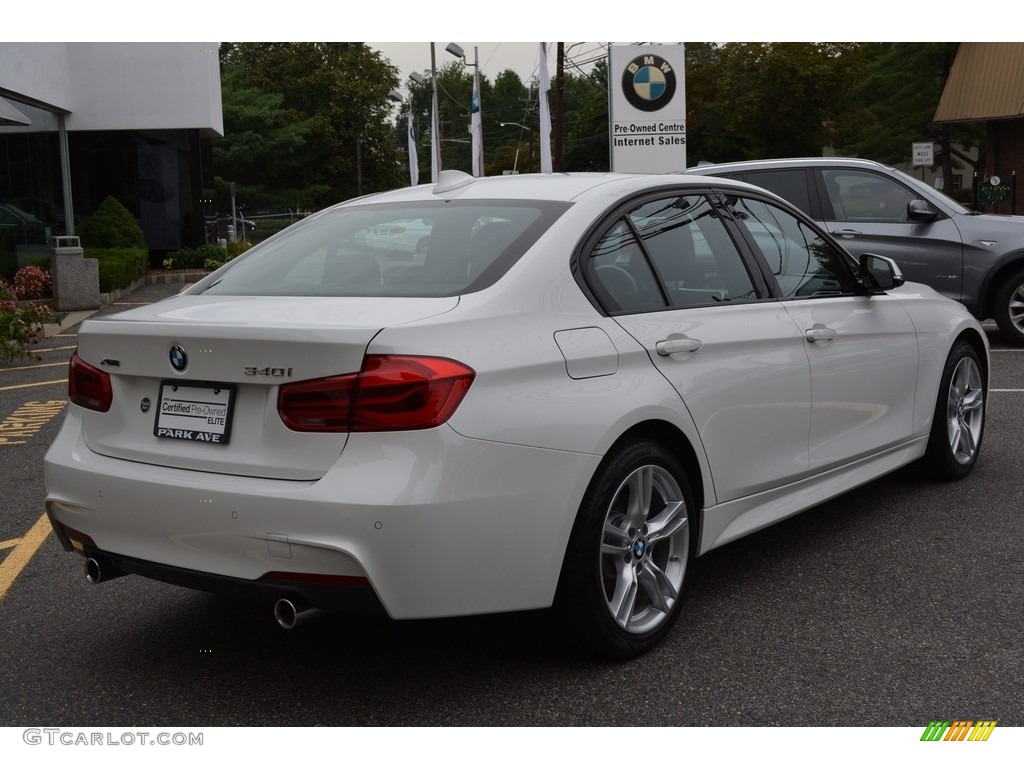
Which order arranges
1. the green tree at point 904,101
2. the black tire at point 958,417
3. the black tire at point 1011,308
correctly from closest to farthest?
the black tire at point 958,417, the black tire at point 1011,308, the green tree at point 904,101

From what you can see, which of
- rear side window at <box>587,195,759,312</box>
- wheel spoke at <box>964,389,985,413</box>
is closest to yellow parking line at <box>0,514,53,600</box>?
rear side window at <box>587,195,759,312</box>

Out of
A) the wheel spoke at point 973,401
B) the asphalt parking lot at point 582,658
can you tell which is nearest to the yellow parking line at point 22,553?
the asphalt parking lot at point 582,658

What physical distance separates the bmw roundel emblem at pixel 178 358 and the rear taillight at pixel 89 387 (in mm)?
366

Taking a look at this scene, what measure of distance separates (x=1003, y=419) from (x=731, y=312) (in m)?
4.40

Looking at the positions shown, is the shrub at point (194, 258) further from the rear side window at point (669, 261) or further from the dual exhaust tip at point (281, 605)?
A: the dual exhaust tip at point (281, 605)

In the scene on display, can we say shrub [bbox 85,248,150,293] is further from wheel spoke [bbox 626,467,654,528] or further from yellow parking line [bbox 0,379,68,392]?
wheel spoke [bbox 626,467,654,528]

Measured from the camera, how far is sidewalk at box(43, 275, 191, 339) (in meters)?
16.8

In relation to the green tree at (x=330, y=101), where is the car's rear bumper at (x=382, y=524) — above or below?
below

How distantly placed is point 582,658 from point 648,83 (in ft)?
55.3

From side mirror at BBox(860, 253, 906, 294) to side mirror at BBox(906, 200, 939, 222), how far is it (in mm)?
6144

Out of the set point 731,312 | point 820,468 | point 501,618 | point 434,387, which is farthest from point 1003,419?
point 434,387

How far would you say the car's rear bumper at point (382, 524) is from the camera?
3.19 metres

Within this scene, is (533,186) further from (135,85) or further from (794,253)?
(135,85)
